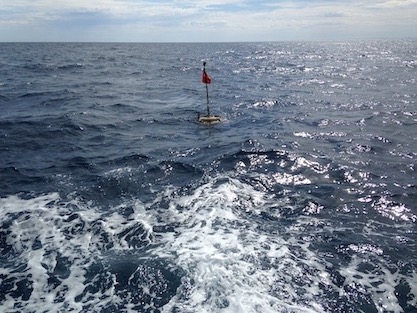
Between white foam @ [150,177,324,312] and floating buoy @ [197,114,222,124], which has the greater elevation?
floating buoy @ [197,114,222,124]

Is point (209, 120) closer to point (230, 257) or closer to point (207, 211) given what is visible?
point (207, 211)

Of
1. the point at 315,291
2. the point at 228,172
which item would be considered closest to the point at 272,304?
the point at 315,291

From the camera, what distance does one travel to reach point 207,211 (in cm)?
1447

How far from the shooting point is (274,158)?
2008cm

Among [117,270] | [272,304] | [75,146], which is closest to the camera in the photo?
[272,304]

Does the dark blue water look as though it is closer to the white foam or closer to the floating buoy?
the white foam

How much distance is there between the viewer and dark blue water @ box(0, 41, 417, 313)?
10.1 meters

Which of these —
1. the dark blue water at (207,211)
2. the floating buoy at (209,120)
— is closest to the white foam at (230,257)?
the dark blue water at (207,211)

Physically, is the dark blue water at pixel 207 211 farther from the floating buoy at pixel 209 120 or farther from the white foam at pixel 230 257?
the floating buoy at pixel 209 120

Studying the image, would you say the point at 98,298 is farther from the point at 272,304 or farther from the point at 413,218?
the point at 413,218

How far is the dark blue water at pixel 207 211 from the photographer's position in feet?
33.2

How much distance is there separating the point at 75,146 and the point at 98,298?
1431 centimetres

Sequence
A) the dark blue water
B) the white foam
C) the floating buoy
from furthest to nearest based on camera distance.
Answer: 1. the floating buoy
2. the dark blue water
3. the white foam

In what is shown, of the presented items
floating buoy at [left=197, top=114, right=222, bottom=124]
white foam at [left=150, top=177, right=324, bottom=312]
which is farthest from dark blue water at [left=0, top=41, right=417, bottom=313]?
floating buoy at [left=197, top=114, right=222, bottom=124]
